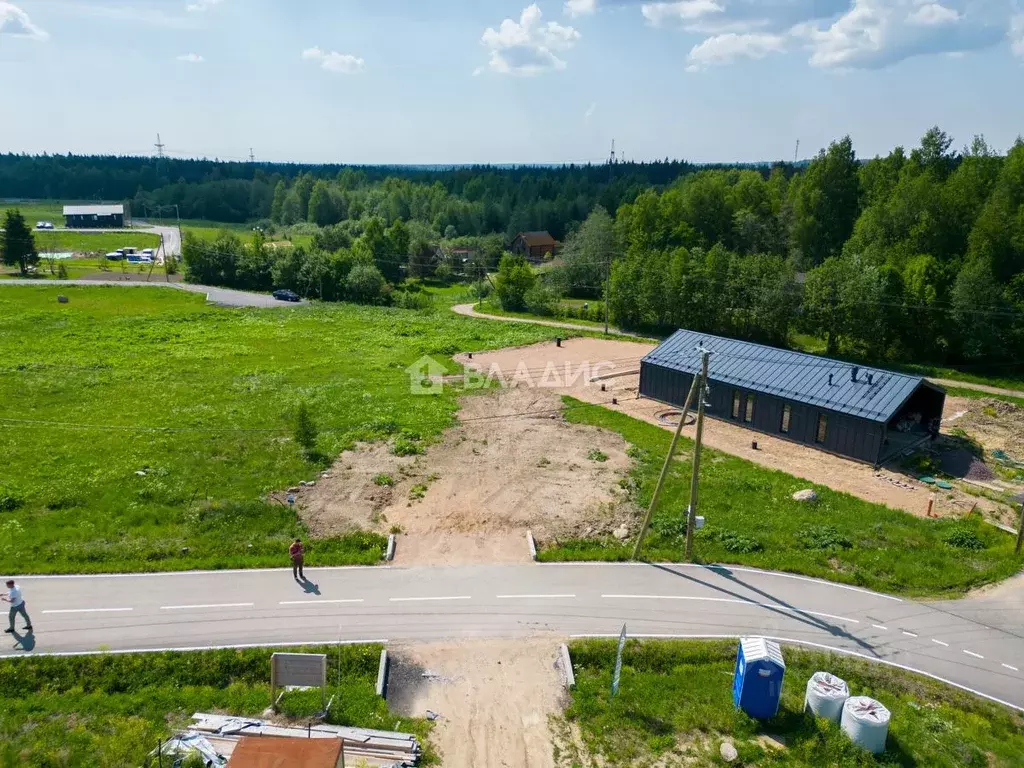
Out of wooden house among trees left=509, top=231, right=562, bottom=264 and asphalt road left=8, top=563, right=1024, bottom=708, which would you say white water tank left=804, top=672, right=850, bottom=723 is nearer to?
asphalt road left=8, top=563, right=1024, bottom=708

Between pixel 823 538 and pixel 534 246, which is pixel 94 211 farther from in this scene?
pixel 823 538

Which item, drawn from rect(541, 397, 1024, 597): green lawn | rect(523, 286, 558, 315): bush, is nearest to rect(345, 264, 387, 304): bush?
rect(523, 286, 558, 315): bush

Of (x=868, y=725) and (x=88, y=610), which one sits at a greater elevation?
(x=868, y=725)

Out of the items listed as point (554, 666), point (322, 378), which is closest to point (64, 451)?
point (322, 378)

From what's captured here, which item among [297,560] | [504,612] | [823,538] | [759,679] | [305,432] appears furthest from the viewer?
[305,432]

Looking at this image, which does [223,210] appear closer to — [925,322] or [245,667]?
[925,322]

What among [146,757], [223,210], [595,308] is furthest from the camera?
[223,210]

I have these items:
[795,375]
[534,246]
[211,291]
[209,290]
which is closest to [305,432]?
[795,375]
